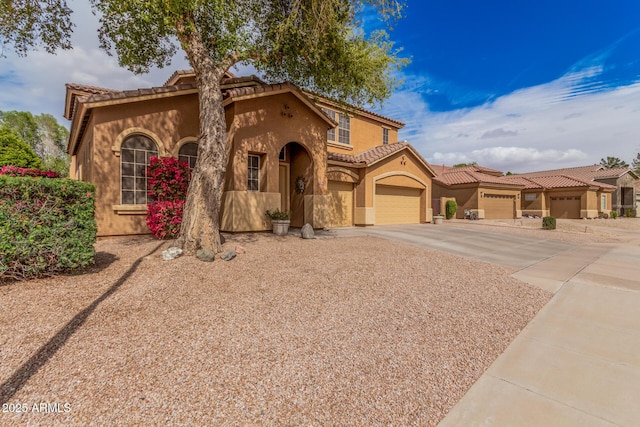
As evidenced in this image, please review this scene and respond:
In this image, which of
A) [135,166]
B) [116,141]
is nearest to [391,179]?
[135,166]

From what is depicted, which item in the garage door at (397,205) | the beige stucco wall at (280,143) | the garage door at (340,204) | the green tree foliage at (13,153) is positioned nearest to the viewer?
the beige stucco wall at (280,143)

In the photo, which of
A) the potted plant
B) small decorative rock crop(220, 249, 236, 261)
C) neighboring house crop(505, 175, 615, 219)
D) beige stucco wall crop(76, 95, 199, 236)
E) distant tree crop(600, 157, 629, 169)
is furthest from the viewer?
distant tree crop(600, 157, 629, 169)

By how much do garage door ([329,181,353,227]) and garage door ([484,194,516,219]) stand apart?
15.8 m

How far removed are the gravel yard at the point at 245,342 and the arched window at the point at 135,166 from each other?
4.22 metres

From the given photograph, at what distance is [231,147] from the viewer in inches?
409

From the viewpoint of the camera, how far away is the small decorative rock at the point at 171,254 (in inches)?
251

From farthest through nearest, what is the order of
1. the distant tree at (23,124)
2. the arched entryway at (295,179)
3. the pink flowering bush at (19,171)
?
the distant tree at (23,124), the arched entryway at (295,179), the pink flowering bush at (19,171)

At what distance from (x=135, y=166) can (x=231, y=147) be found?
10.7 feet

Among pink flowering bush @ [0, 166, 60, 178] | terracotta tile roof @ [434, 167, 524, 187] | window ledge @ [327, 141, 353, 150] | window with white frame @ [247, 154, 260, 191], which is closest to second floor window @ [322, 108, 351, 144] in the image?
window ledge @ [327, 141, 353, 150]

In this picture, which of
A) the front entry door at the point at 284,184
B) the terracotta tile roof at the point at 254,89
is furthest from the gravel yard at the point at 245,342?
the front entry door at the point at 284,184

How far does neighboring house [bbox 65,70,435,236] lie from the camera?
31.0 ft

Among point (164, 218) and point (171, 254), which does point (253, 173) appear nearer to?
point (164, 218)

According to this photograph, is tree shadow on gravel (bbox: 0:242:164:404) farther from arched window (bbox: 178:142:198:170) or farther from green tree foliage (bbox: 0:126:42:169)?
green tree foliage (bbox: 0:126:42:169)

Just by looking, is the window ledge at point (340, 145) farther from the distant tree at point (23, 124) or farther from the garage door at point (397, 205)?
the distant tree at point (23, 124)
